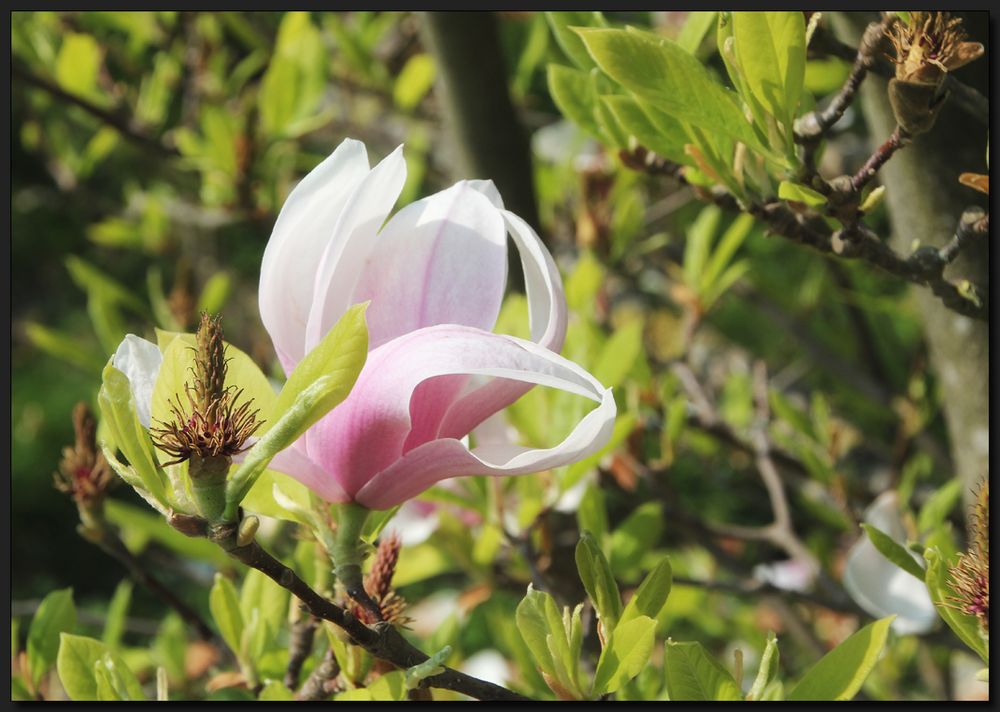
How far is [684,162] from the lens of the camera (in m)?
0.69

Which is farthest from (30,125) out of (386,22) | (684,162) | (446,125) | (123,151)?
(684,162)

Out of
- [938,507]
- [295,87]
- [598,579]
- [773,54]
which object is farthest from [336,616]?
[295,87]

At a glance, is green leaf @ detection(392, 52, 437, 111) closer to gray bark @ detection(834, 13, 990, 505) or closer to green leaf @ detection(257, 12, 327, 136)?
green leaf @ detection(257, 12, 327, 136)

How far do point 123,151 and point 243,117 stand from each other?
0.61m

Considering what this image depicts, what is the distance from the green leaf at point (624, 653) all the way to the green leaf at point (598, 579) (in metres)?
0.02

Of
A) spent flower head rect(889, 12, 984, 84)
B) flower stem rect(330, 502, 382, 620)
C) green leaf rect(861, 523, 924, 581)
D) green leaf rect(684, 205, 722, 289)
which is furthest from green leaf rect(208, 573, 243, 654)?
green leaf rect(684, 205, 722, 289)

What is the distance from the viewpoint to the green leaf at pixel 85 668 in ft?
2.18

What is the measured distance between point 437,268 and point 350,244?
5 centimetres

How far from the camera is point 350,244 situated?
1.72 ft

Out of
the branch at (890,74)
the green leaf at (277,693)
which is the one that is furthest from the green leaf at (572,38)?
the green leaf at (277,693)

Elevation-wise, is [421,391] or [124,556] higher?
[421,391]

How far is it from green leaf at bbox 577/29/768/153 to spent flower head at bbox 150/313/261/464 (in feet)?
0.89

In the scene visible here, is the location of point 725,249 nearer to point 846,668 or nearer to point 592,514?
point 592,514

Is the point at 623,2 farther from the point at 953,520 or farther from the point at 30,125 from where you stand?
the point at 30,125
